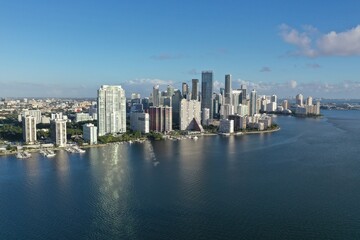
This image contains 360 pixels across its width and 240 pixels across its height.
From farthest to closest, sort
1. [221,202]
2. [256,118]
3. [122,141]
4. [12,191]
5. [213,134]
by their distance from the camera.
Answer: [256,118] → [213,134] → [122,141] → [12,191] → [221,202]

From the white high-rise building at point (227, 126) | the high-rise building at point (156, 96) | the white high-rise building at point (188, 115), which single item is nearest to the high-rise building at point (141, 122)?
the white high-rise building at point (188, 115)

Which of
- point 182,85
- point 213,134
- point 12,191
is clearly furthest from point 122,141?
point 182,85

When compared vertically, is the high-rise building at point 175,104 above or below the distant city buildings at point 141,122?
above

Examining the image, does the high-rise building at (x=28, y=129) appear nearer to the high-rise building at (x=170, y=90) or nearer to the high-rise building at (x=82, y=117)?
the high-rise building at (x=82, y=117)

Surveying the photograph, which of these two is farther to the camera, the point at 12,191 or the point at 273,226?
the point at 12,191

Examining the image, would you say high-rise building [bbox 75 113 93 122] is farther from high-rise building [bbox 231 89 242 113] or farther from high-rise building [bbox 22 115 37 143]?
high-rise building [bbox 231 89 242 113]

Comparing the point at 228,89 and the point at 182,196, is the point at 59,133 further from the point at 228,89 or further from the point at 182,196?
the point at 228,89

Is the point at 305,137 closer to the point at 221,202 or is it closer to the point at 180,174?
the point at 180,174
